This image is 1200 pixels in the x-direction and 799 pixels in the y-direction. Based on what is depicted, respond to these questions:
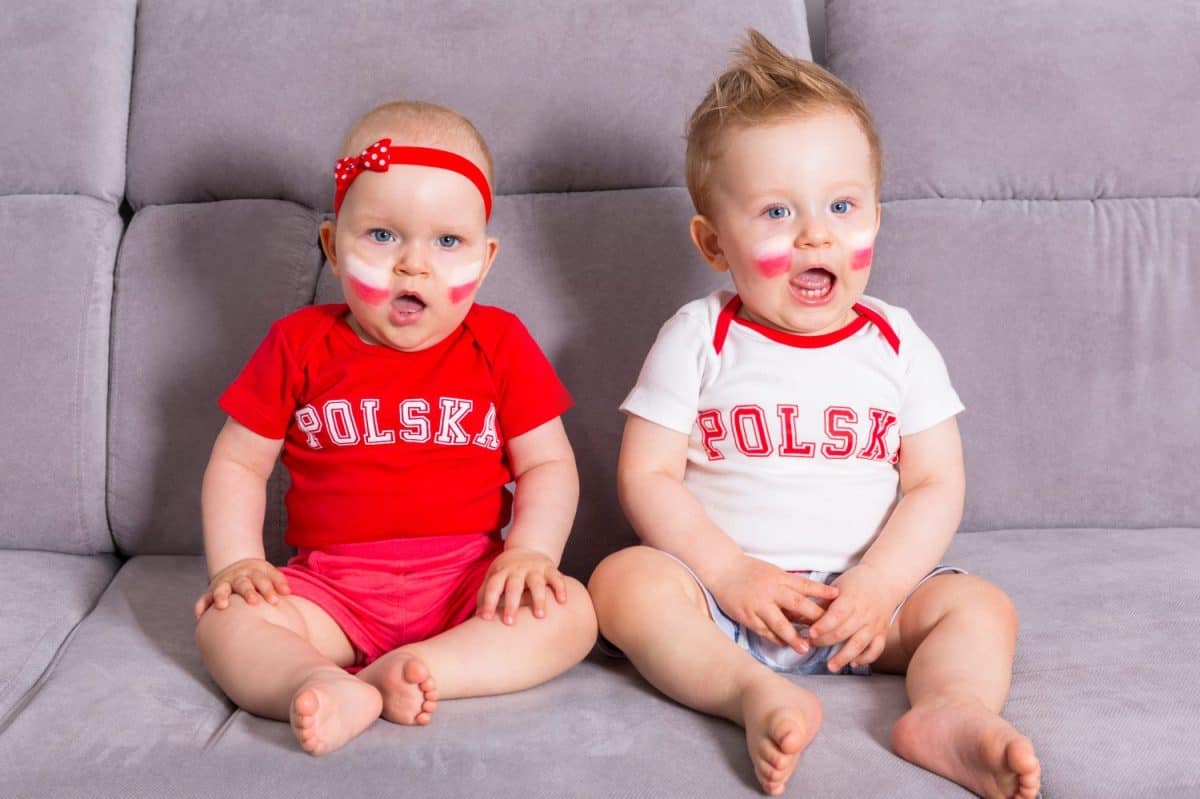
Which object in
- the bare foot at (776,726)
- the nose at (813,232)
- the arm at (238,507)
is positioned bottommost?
the bare foot at (776,726)

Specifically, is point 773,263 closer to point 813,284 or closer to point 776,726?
point 813,284

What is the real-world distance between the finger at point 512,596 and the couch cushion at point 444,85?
0.70m

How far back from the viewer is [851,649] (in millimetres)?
1314

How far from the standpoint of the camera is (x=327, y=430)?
149cm

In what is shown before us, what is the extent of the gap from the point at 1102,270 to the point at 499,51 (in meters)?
0.94

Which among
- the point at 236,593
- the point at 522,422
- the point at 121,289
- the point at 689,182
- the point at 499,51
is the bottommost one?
the point at 236,593

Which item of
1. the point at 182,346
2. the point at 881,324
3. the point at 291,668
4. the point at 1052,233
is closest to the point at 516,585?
the point at 291,668

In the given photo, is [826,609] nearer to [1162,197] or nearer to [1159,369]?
[1159,369]

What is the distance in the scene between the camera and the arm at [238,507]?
1376 mm

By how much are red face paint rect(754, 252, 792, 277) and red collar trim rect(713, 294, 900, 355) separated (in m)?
0.09

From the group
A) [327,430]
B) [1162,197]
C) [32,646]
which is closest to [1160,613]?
[1162,197]

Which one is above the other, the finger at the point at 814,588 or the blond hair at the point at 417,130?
the blond hair at the point at 417,130

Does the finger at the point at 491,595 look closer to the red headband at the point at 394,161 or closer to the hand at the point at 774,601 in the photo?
the hand at the point at 774,601

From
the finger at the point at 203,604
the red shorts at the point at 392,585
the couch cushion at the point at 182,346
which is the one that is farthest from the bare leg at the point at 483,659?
the couch cushion at the point at 182,346
